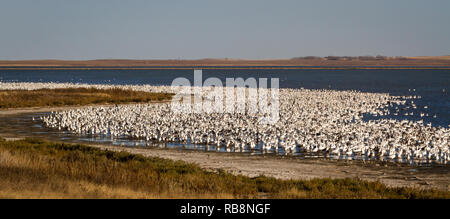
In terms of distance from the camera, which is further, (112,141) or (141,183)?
(112,141)

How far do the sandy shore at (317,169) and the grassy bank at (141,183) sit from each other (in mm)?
2314

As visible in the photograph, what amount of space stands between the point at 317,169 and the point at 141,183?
759cm

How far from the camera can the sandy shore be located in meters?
17.3

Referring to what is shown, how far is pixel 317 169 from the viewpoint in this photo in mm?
18859

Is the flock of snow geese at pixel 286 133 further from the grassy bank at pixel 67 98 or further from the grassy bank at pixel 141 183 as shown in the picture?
the grassy bank at pixel 67 98

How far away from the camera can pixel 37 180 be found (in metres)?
12.2

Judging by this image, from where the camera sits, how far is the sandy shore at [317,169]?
56.8 feet

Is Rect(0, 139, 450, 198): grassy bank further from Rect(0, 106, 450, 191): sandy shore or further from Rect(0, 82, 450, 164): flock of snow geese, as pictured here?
Rect(0, 82, 450, 164): flock of snow geese

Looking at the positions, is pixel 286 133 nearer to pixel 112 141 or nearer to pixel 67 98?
pixel 112 141

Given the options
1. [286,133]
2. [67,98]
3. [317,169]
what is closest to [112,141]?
[286,133]

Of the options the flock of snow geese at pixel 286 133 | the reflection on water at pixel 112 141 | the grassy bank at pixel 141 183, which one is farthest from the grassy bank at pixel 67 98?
the grassy bank at pixel 141 183

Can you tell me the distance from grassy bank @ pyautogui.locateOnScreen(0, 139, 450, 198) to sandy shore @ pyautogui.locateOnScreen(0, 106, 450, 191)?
2.31 meters
